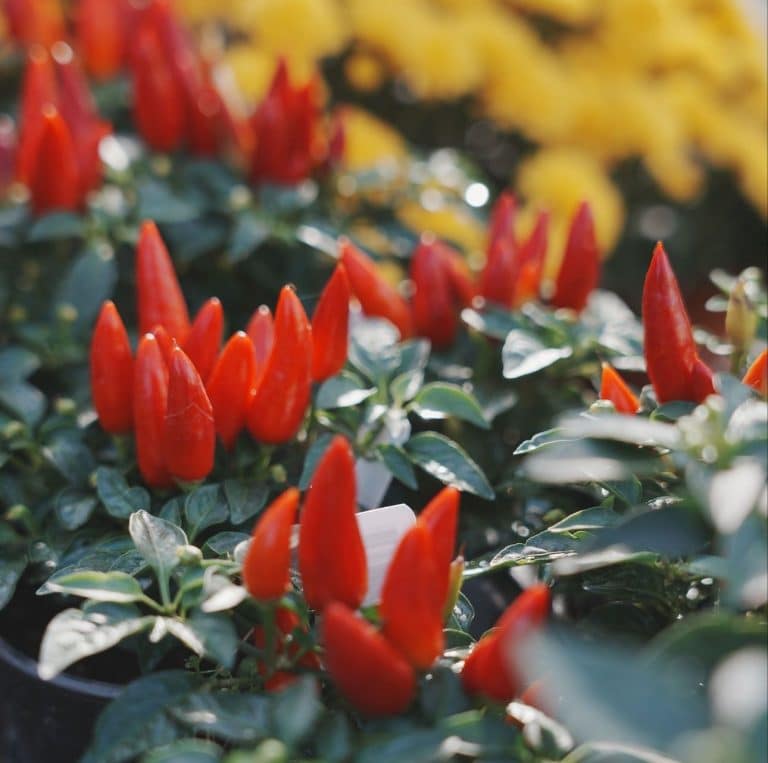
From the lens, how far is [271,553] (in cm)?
59

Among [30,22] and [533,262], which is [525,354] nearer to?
[533,262]

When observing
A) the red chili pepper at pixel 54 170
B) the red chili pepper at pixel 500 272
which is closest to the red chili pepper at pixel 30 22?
the red chili pepper at pixel 54 170

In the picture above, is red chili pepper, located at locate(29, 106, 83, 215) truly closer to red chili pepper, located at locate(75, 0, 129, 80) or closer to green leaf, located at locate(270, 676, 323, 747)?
red chili pepper, located at locate(75, 0, 129, 80)

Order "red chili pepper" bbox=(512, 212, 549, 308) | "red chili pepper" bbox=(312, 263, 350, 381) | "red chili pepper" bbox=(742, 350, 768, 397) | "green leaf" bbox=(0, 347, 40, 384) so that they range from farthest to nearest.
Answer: "red chili pepper" bbox=(512, 212, 549, 308) → "green leaf" bbox=(0, 347, 40, 384) → "red chili pepper" bbox=(312, 263, 350, 381) → "red chili pepper" bbox=(742, 350, 768, 397)

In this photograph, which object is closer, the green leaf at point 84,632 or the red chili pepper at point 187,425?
the green leaf at point 84,632

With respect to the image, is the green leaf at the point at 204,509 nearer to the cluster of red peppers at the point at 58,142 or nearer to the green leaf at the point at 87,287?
the green leaf at the point at 87,287

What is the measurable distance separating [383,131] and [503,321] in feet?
2.32

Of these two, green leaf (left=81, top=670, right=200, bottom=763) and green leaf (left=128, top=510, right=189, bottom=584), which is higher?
green leaf (left=128, top=510, right=189, bottom=584)

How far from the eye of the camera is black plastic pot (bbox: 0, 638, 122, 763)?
0.72 m

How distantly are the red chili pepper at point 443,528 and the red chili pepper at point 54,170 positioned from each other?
0.67m

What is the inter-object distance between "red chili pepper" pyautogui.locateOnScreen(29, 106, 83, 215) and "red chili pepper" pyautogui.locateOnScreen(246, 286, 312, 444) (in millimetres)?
436

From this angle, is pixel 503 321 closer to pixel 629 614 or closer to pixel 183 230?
pixel 629 614

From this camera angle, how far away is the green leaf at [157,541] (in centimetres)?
62

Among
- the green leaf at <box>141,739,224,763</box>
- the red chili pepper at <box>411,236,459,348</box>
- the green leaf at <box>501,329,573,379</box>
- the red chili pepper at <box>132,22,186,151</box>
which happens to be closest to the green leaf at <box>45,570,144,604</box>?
the green leaf at <box>141,739,224,763</box>
